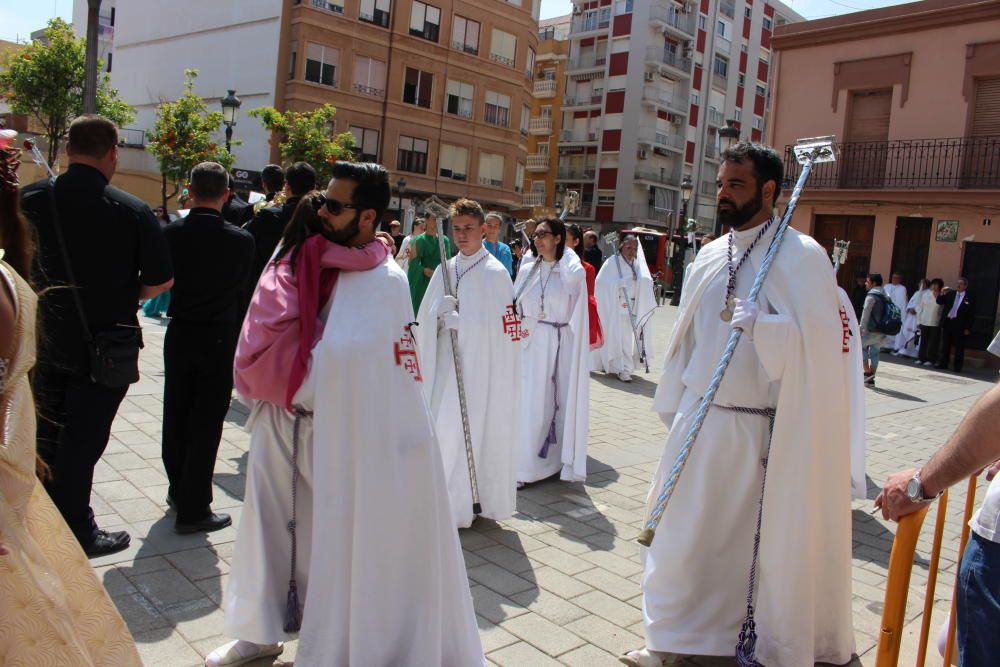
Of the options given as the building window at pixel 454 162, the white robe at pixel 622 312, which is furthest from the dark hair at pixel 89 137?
the building window at pixel 454 162

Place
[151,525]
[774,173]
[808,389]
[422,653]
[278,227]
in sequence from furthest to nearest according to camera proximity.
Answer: [278,227] < [151,525] < [774,173] < [808,389] < [422,653]

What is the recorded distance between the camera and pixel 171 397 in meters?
4.90

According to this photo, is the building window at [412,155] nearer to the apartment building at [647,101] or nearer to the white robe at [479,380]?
the apartment building at [647,101]

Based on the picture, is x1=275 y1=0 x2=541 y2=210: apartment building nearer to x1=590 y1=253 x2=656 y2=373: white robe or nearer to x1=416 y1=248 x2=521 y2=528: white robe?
x1=590 y1=253 x2=656 y2=373: white robe

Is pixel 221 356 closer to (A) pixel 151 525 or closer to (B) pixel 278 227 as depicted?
(A) pixel 151 525

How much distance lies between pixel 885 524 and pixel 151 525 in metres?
4.97

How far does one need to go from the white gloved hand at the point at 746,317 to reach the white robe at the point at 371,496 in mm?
1364

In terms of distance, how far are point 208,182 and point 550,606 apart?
2.98m

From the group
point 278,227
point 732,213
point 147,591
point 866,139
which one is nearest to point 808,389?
point 732,213

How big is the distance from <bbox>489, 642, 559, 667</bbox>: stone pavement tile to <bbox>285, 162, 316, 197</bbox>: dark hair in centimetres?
370

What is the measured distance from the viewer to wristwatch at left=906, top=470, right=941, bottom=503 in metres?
2.33

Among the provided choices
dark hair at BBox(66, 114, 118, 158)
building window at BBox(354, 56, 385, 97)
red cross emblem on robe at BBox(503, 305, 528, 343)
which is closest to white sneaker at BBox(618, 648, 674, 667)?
red cross emblem on robe at BBox(503, 305, 528, 343)

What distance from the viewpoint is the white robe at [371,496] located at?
3.00 m

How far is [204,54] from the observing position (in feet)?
130
